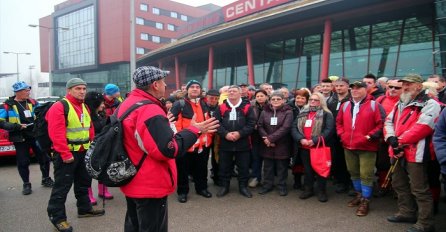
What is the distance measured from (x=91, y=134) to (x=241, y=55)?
803 inches

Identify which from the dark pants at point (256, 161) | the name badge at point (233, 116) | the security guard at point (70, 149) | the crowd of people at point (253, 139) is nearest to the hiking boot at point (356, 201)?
the crowd of people at point (253, 139)

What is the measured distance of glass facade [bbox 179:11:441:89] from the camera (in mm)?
14727

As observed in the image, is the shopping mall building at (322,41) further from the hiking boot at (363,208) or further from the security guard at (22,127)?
the security guard at (22,127)

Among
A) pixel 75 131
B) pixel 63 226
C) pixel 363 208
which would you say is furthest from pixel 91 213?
pixel 363 208

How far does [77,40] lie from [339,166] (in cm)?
5470

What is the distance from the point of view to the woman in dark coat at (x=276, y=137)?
5480 mm

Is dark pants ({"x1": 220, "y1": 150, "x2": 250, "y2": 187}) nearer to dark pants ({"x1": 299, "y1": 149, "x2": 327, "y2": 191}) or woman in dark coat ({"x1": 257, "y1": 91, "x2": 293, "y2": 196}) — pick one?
woman in dark coat ({"x1": 257, "y1": 91, "x2": 293, "y2": 196})

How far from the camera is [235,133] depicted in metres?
5.34

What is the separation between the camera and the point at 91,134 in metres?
4.55

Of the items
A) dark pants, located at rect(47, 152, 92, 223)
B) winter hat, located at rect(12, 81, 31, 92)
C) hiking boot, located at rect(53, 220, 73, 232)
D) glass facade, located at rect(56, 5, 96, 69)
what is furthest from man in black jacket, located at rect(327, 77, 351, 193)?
glass facade, located at rect(56, 5, 96, 69)

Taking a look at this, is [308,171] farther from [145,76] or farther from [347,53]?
[347,53]

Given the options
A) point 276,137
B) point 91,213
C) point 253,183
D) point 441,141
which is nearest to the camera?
point 441,141

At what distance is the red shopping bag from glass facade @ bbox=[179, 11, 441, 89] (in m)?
11.9

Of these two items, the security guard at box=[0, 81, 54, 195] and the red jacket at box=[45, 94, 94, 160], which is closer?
the red jacket at box=[45, 94, 94, 160]
